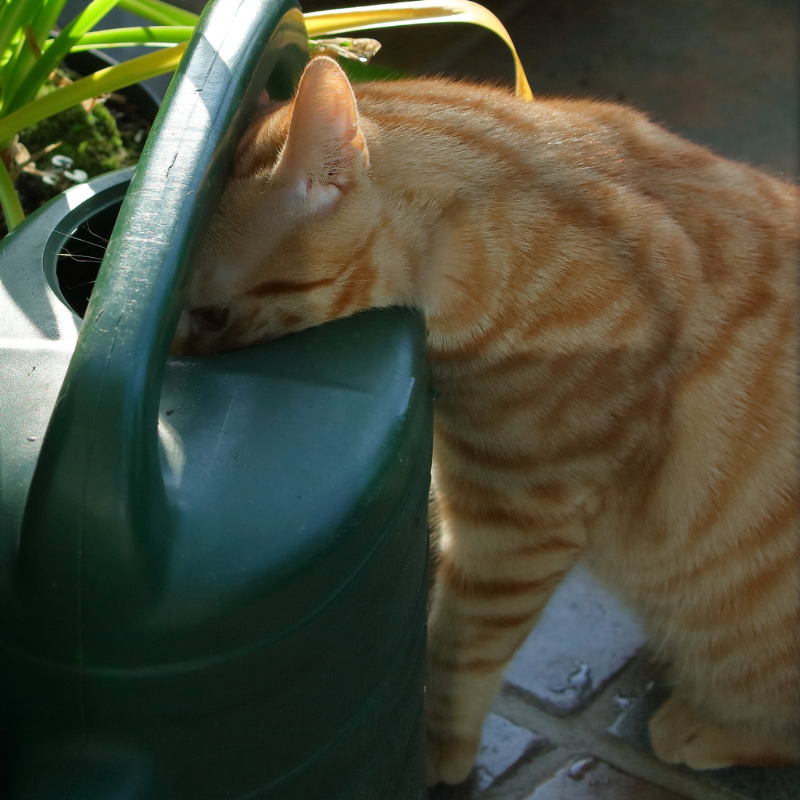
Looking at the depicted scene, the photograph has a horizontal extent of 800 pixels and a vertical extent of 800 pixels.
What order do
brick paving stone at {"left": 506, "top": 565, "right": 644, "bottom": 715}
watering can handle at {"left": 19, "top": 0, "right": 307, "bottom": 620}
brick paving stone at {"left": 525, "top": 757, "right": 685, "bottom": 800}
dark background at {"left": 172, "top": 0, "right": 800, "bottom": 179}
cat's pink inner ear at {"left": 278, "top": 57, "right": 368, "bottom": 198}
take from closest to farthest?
1. watering can handle at {"left": 19, "top": 0, "right": 307, "bottom": 620}
2. cat's pink inner ear at {"left": 278, "top": 57, "right": 368, "bottom": 198}
3. brick paving stone at {"left": 525, "top": 757, "right": 685, "bottom": 800}
4. brick paving stone at {"left": 506, "top": 565, "right": 644, "bottom": 715}
5. dark background at {"left": 172, "top": 0, "right": 800, "bottom": 179}

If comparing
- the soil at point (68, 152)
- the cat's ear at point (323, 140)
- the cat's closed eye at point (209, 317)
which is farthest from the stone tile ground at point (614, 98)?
the soil at point (68, 152)

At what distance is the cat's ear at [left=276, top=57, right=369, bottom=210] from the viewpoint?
0.96 meters

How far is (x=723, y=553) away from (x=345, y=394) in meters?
0.73

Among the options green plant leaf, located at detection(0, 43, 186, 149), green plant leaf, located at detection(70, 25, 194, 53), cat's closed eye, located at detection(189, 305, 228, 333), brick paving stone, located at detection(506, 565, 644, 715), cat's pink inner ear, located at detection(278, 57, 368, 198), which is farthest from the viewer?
brick paving stone, located at detection(506, 565, 644, 715)

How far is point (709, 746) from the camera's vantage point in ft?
5.19

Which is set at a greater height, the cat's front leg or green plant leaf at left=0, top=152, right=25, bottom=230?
green plant leaf at left=0, top=152, right=25, bottom=230

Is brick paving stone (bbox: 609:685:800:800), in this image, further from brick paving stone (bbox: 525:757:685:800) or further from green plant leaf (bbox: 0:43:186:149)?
green plant leaf (bbox: 0:43:186:149)

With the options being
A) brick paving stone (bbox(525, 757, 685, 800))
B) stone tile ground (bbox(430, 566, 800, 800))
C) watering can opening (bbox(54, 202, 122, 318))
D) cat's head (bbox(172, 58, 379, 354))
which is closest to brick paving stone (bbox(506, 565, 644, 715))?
stone tile ground (bbox(430, 566, 800, 800))

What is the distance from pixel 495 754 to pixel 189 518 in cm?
103

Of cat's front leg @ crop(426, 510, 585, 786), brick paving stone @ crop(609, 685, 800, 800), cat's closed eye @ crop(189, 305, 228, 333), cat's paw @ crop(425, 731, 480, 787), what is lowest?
brick paving stone @ crop(609, 685, 800, 800)

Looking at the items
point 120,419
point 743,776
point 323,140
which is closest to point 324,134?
point 323,140

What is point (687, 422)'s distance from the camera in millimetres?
1296

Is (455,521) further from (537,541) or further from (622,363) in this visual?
(622,363)

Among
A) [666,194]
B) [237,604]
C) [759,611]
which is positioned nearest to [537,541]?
[759,611]
